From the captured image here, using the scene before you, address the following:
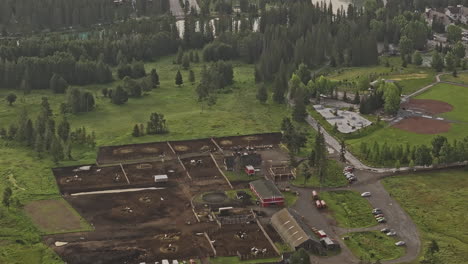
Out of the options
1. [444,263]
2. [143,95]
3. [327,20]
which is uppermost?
[327,20]

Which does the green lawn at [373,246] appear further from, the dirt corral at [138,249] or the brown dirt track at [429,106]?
the brown dirt track at [429,106]

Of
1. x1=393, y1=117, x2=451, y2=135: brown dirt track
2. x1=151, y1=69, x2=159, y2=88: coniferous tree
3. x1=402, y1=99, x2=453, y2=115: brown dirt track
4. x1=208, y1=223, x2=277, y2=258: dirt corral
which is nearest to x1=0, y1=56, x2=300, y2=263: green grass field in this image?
x1=151, y1=69, x2=159, y2=88: coniferous tree

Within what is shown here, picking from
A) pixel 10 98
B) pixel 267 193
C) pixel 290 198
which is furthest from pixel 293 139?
pixel 10 98

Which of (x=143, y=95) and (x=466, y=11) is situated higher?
(x=466, y=11)

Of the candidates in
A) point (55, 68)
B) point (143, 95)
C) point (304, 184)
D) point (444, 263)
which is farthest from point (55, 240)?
point (55, 68)

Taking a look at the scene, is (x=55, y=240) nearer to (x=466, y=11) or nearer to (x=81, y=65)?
(x=81, y=65)

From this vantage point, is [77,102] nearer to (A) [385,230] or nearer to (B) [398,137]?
(B) [398,137]

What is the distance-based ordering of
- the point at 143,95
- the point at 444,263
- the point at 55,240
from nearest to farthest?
the point at 444,263 < the point at 55,240 < the point at 143,95
